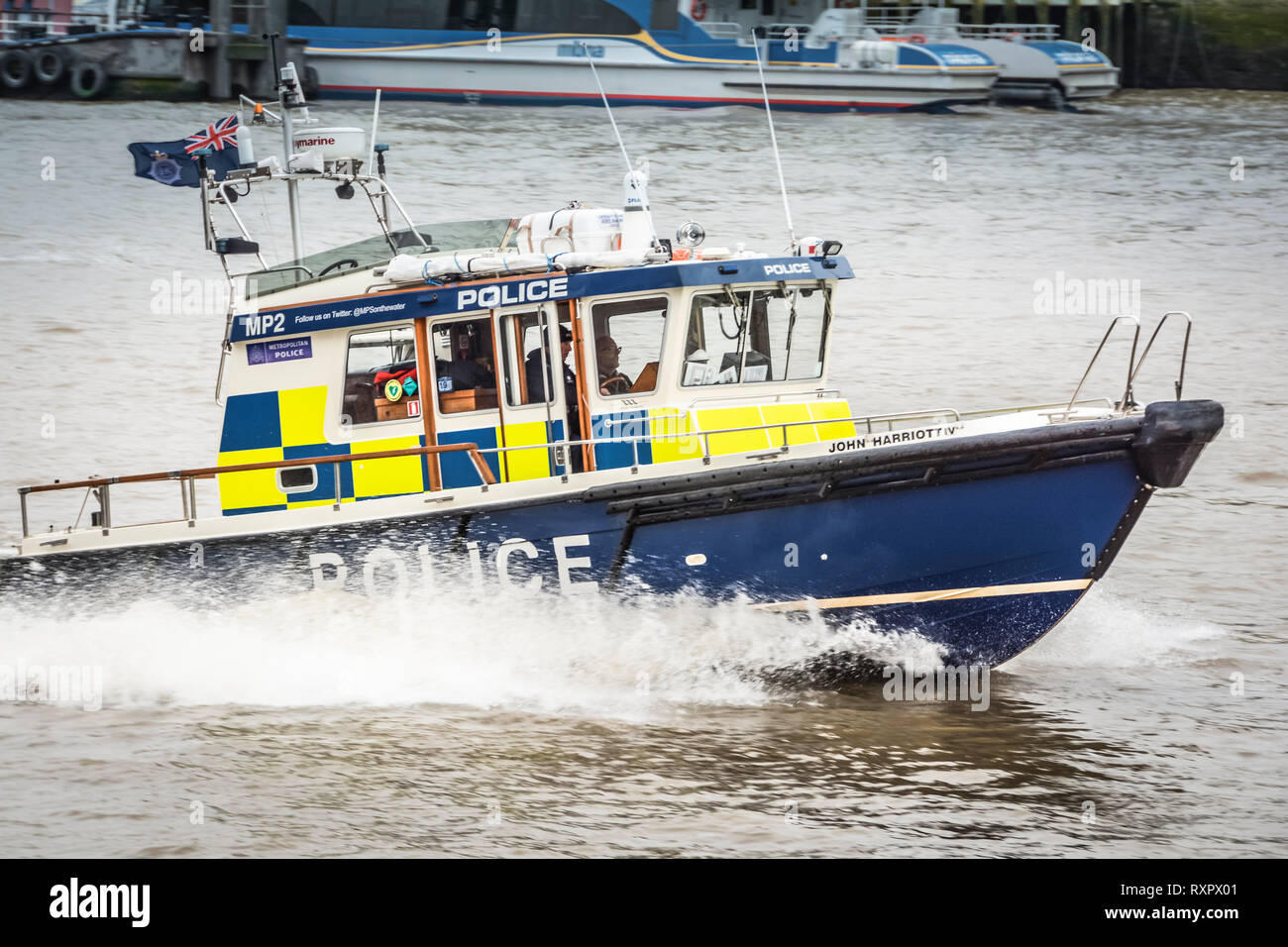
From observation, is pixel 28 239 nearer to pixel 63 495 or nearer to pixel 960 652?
pixel 63 495

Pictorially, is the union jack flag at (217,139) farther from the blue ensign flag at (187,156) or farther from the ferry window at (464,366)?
the ferry window at (464,366)

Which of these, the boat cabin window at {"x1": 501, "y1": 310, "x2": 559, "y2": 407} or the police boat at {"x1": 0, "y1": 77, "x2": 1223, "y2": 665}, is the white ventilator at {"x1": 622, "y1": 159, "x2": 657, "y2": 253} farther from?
the boat cabin window at {"x1": 501, "y1": 310, "x2": 559, "y2": 407}

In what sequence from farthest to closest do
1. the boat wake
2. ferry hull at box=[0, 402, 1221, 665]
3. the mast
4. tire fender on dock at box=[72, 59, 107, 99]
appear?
1. tire fender on dock at box=[72, 59, 107, 99]
2. the mast
3. the boat wake
4. ferry hull at box=[0, 402, 1221, 665]

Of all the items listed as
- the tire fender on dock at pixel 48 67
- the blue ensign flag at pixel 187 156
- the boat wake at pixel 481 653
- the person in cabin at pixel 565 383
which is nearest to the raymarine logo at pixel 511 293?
the person in cabin at pixel 565 383

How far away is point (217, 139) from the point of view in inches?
395

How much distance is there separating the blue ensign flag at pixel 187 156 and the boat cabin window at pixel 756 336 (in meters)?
3.37

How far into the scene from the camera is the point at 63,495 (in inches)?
562

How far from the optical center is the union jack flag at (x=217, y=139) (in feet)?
32.8

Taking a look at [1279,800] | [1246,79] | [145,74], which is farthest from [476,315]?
[1246,79]

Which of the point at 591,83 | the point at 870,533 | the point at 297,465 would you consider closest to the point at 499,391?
the point at 297,465

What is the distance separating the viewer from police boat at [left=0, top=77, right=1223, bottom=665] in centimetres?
877

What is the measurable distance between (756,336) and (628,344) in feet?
2.59

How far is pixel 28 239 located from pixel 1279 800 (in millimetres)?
20897

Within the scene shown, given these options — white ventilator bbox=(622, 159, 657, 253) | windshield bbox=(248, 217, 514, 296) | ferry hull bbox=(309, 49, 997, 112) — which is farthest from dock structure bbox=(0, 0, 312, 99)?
white ventilator bbox=(622, 159, 657, 253)
